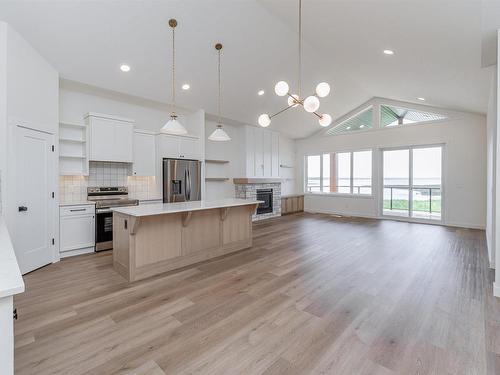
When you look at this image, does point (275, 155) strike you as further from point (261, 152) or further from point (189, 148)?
point (189, 148)

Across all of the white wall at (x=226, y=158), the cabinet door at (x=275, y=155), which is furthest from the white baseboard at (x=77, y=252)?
the cabinet door at (x=275, y=155)

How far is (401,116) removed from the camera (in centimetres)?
730

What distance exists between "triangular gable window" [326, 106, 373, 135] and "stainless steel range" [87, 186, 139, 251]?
6929 mm

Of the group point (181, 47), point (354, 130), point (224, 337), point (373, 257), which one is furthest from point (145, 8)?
point (354, 130)

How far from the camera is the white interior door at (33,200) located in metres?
3.19

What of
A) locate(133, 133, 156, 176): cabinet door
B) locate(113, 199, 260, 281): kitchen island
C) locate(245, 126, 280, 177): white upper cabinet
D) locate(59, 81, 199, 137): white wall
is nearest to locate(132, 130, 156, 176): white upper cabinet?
locate(133, 133, 156, 176): cabinet door

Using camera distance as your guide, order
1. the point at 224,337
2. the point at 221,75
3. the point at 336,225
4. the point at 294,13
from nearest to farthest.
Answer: the point at 224,337 < the point at 294,13 < the point at 221,75 < the point at 336,225

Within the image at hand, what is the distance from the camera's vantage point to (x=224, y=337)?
6.56 ft

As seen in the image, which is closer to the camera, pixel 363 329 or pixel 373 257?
pixel 363 329

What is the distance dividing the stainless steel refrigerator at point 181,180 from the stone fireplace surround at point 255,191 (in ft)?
5.39

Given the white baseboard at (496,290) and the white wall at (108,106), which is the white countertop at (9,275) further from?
the white baseboard at (496,290)

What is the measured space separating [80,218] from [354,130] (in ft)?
25.8

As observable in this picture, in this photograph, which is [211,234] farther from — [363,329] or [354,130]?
[354,130]

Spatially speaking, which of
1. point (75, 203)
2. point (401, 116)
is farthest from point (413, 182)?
point (75, 203)
